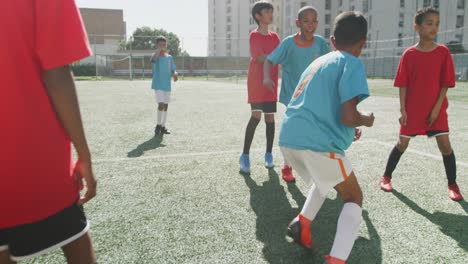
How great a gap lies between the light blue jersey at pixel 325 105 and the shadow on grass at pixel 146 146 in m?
3.68

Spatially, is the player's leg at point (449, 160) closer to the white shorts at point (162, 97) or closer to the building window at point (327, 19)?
the white shorts at point (162, 97)

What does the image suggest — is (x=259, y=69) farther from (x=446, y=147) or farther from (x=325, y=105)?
(x=325, y=105)

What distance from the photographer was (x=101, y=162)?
5281 mm

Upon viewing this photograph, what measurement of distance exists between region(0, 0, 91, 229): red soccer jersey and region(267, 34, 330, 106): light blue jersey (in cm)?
297

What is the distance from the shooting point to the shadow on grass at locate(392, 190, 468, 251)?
116 inches

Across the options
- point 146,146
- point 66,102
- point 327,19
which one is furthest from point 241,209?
point 327,19

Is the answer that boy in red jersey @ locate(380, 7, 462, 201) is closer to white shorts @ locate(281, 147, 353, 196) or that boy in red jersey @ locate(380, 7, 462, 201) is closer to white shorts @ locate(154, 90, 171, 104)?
white shorts @ locate(281, 147, 353, 196)

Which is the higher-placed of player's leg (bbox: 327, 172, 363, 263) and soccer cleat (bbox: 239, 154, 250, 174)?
player's leg (bbox: 327, 172, 363, 263)

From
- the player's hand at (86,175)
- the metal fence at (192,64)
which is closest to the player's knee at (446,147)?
the player's hand at (86,175)

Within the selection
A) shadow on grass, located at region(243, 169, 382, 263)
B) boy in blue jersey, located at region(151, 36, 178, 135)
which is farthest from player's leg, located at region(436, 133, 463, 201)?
boy in blue jersey, located at region(151, 36, 178, 135)

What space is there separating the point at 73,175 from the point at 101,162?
3.98 m

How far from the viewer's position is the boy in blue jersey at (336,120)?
2260mm

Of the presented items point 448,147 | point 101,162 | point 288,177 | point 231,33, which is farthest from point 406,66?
point 231,33

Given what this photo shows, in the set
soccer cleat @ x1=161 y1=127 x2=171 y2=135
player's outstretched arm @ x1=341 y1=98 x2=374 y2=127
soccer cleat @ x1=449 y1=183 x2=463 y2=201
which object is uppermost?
player's outstretched arm @ x1=341 y1=98 x2=374 y2=127
